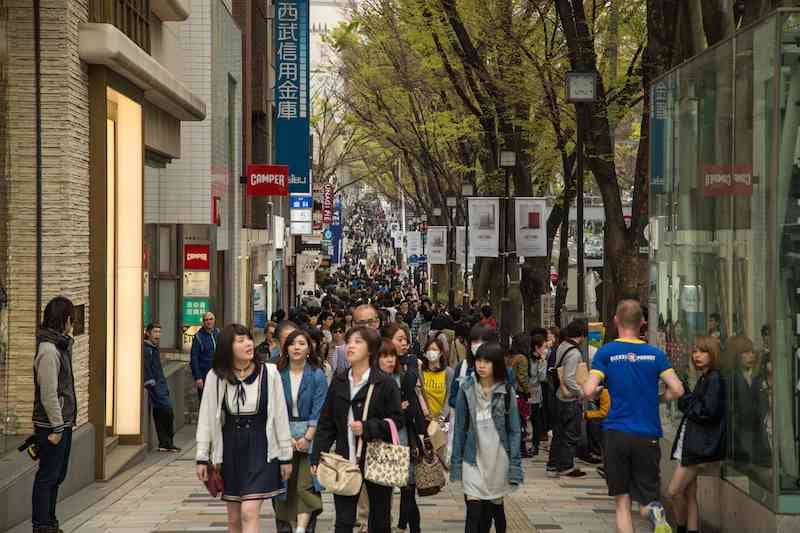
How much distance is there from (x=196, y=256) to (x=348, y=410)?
1765 cm

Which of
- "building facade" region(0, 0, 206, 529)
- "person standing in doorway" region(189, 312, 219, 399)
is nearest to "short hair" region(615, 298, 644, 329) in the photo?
"building facade" region(0, 0, 206, 529)

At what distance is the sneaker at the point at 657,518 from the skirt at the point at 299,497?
230cm

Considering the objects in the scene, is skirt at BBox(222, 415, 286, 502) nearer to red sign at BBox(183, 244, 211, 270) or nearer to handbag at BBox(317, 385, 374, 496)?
handbag at BBox(317, 385, 374, 496)

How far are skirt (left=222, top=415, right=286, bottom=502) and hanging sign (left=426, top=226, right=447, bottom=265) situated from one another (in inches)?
1617

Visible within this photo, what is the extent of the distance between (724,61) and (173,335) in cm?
1715

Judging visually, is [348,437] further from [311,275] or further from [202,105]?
[311,275]

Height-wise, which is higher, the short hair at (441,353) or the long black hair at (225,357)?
the long black hair at (225,357)

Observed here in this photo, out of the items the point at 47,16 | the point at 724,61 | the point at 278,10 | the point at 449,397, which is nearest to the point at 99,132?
the point at 47,16

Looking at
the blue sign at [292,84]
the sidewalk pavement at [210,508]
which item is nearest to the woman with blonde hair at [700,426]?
the sidewalk pavement at [210,508]

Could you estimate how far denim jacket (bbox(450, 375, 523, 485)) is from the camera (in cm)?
944

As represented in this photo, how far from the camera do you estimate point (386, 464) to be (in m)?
9.38

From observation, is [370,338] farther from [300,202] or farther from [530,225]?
[300,202]

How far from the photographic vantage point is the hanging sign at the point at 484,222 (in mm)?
30188

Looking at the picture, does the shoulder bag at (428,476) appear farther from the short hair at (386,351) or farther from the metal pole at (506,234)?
the metal pole at (506,234)
